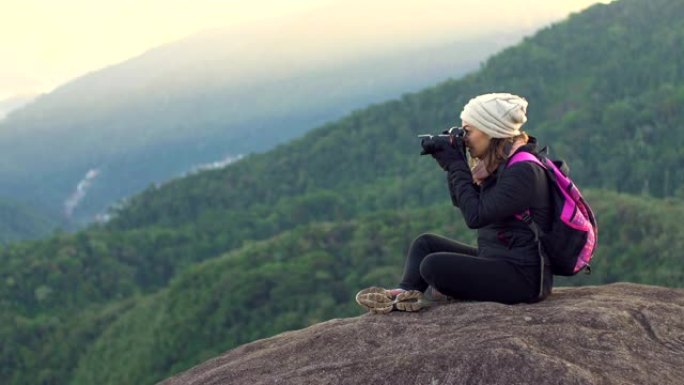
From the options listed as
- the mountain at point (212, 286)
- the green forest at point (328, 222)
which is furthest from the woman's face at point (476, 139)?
the green forest at point (328, 222)

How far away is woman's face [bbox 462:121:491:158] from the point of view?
923cm

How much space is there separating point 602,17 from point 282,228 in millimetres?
63426

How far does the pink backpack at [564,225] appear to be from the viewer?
8.98 m

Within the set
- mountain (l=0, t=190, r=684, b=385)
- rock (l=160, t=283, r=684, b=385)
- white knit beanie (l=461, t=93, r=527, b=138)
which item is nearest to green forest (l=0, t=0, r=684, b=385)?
mountain (l=0, t=190, r=684, b=385)

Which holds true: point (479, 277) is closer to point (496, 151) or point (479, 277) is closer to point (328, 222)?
point (496, 151)

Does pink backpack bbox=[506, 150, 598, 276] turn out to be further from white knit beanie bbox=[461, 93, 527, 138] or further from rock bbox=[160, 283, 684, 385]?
rock bbox=[160, 283, 684, 385]

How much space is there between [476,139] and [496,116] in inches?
11.9

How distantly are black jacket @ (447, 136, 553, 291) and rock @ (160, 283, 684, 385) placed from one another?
0.50 m

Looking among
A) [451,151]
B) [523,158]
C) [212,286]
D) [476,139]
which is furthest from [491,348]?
[212,286]

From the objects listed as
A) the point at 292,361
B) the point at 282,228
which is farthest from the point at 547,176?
the point at 282,228

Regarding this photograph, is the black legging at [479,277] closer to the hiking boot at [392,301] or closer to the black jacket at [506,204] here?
the black jacket at [506,204]

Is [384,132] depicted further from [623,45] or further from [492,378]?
[492,378]

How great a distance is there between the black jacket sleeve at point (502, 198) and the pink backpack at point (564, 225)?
0.39 feet

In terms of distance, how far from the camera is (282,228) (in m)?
132
